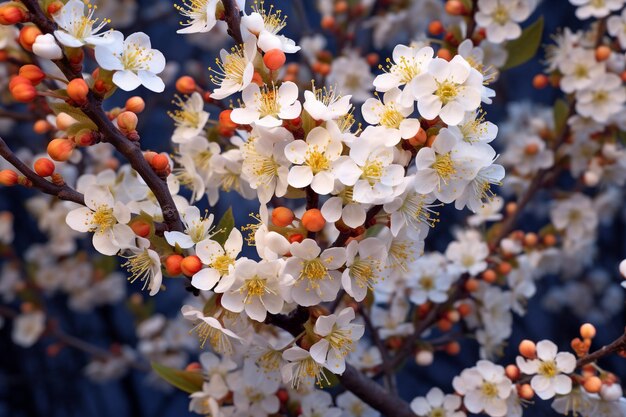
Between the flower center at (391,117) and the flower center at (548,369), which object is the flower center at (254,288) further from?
the flower center at (548,369)

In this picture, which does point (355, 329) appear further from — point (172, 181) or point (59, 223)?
point (59, 223)

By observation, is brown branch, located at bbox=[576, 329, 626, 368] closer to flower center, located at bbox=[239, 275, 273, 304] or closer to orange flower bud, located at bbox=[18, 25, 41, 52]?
flower center, located at bbox=[239, 275, 273, 304]

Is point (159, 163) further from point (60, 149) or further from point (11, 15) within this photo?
point (11, 15)

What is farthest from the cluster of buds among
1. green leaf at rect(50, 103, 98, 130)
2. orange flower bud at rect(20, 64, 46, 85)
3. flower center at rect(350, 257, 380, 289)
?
flower center at rect(350, 257, 380, 289)

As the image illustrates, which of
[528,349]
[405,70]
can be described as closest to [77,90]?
[405,70]

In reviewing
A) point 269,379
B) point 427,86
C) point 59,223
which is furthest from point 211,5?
point 59,223

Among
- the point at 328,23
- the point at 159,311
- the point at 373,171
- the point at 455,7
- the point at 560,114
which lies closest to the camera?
the point at 373,171
